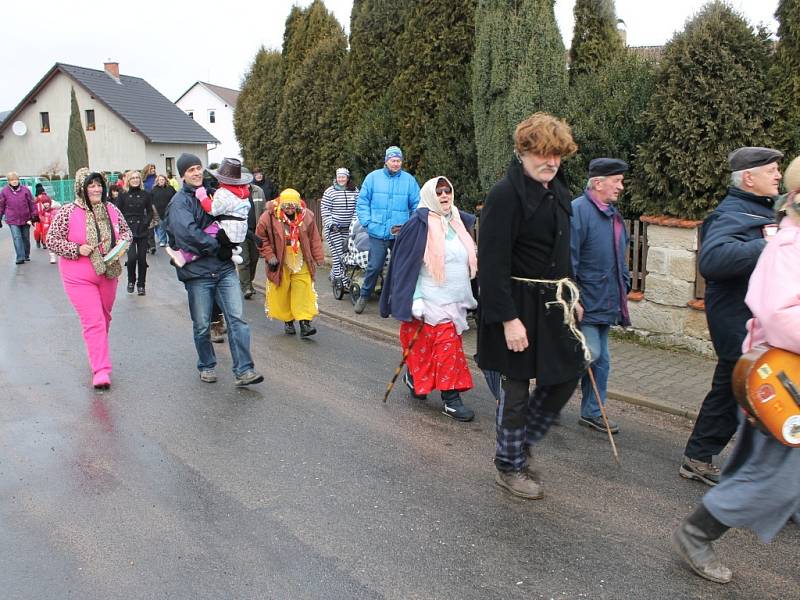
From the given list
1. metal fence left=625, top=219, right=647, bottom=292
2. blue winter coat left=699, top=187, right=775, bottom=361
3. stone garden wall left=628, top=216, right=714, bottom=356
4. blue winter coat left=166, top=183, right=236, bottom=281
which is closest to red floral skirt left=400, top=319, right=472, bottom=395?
blue winter coat left=166, top=183, right=236, bottom=281

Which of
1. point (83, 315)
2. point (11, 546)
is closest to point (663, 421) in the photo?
point (11, 546)

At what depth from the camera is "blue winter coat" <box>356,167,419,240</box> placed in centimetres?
951

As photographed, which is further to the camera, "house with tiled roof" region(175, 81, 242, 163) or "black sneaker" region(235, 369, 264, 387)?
"house with tiled roof" region(175, 81, 242, 163)

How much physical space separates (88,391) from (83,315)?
700 millimetres

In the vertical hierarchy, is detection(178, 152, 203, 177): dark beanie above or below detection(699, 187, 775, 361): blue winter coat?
above

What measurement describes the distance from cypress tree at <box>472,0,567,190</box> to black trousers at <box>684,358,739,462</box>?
17.5ft

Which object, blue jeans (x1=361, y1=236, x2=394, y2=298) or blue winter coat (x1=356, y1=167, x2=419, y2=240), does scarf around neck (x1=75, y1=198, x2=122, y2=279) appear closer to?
blue winter coat (x1=356, y1=167, x2=419, y2=240)

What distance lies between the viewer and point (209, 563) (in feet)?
12.4

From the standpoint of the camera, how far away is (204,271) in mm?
6742

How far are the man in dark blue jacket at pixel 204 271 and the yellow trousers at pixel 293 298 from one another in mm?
1858

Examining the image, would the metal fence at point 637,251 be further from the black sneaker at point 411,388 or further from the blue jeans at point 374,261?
the black sneaker at point 411,388

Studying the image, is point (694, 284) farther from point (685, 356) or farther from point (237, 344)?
point (237, 344)

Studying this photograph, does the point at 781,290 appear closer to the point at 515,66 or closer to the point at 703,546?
the point at 703,546

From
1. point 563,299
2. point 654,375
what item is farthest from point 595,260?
point 654,375
